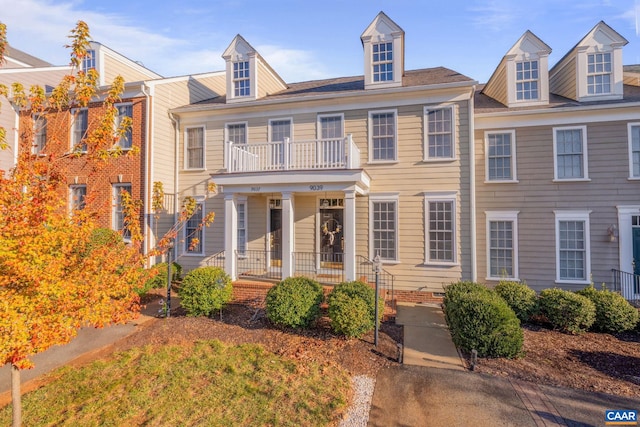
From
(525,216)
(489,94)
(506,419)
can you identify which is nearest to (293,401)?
(506,419)

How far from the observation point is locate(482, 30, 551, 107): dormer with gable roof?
37.0 feet

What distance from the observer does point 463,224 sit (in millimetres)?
10672

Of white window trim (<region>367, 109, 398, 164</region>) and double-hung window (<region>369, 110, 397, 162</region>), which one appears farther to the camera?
double-hung window (<region>369, 110, 397, 162</region>)

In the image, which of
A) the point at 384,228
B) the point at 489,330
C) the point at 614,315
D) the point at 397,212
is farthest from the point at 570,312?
the point at 384,228

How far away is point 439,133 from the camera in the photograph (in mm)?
10953

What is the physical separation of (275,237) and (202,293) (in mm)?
4219

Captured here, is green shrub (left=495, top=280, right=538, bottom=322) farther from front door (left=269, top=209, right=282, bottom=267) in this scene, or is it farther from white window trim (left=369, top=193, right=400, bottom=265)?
front door (left=269, top=209, right=282, bottom=267)

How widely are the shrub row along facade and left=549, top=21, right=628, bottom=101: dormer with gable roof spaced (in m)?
0.04

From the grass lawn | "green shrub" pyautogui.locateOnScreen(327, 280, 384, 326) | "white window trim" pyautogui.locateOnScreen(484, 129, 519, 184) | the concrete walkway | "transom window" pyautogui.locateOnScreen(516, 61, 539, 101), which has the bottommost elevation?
the concrete walkway

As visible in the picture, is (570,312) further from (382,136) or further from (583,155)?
(382,136)

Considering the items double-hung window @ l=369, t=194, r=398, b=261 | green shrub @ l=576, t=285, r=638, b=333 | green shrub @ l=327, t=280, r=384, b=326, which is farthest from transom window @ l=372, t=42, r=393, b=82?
green shrub @ l=576, t=285, r=638, b=333

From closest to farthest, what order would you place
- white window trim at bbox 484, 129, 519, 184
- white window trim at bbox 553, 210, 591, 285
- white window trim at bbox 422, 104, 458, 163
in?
white window trim at bbox 553, 210, 591, 285 < white window trim at bbox 422, 104, 458, 163 < white window trim at bbox 484, 129, 519, 184

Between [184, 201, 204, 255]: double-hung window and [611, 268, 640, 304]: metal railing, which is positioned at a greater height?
[184, 201, 204, 255]: double-hung window

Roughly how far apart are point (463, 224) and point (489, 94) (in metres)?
6.93
